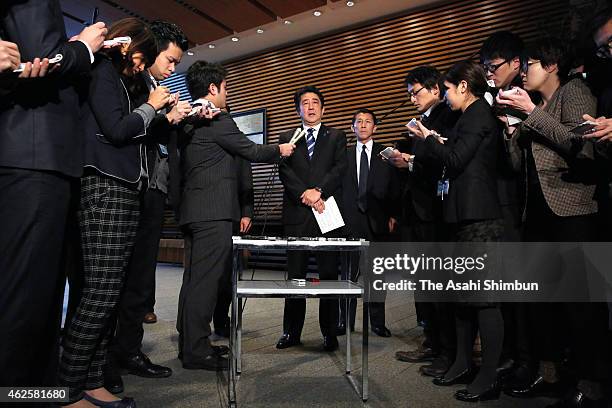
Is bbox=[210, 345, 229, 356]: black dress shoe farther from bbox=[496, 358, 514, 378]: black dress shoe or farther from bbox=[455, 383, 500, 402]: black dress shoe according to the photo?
bbox=[496, 358, 514, 378]: black dress shoe

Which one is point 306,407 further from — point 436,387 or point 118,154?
point 118,154

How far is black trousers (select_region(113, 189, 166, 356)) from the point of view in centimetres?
228

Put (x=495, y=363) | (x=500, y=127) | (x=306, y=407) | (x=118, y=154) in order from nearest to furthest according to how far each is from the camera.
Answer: (x=118, y=154)
(x=306, y=407)
(x=495, y=363)
(x=500, y=127)

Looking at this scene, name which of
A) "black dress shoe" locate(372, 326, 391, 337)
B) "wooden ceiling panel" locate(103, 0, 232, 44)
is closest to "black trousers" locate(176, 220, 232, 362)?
"black dress shoe" locate(372, 326, 391, 337)

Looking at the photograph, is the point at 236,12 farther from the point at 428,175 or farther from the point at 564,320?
the point at 564,320

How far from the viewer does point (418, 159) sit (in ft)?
8.57

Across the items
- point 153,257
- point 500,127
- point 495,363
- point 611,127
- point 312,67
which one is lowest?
point 495,363

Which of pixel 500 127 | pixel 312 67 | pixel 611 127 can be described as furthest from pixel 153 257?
pixel 312 67

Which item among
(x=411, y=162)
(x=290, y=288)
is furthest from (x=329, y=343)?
(x=411, y=162)

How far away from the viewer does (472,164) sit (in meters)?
2.15

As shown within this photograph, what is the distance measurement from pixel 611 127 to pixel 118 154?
76.1 inches

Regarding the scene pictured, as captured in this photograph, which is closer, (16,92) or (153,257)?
(16,92)

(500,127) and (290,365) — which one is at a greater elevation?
(500,127)

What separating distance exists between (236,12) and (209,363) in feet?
19.4
